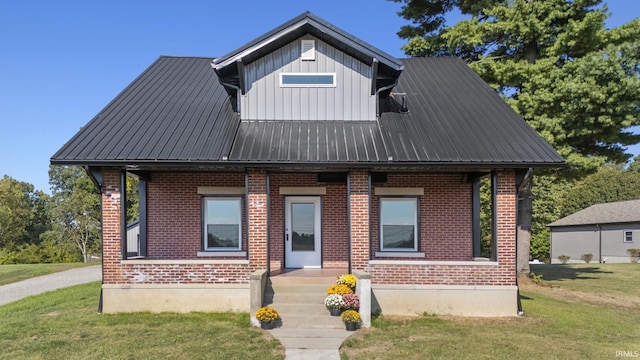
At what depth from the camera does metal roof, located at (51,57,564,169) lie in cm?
883

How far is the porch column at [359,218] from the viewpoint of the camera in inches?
355

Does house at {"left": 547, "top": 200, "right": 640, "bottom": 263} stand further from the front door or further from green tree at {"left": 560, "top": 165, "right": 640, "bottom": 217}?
the front door

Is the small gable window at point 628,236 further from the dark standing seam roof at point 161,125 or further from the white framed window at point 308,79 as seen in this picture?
the dark standing seam roof at point 161,125

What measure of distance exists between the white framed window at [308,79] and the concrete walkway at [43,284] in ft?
36.0

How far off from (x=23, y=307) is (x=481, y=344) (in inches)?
450

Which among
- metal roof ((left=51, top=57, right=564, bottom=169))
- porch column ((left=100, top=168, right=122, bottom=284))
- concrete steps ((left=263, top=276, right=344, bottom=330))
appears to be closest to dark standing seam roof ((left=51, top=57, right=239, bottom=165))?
metal roof ((left=51, top=57, right=564, bottom=169))

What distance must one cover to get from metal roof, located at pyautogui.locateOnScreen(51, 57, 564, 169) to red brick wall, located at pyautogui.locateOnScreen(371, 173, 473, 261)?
1.51 meters

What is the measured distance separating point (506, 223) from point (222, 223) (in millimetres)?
7226

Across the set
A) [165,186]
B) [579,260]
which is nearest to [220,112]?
[165,186]

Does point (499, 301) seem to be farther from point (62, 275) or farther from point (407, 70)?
point (62, 275)

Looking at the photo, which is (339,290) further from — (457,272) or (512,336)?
(512,336)

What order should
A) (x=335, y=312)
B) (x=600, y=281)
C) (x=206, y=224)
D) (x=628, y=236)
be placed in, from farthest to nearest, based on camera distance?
(x=628, y=236) < (x=600, y=281) < (x=206, y=224) < (x=335, y=312)

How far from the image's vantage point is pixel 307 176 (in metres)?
10.9

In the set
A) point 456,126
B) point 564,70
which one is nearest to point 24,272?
point 456,126
